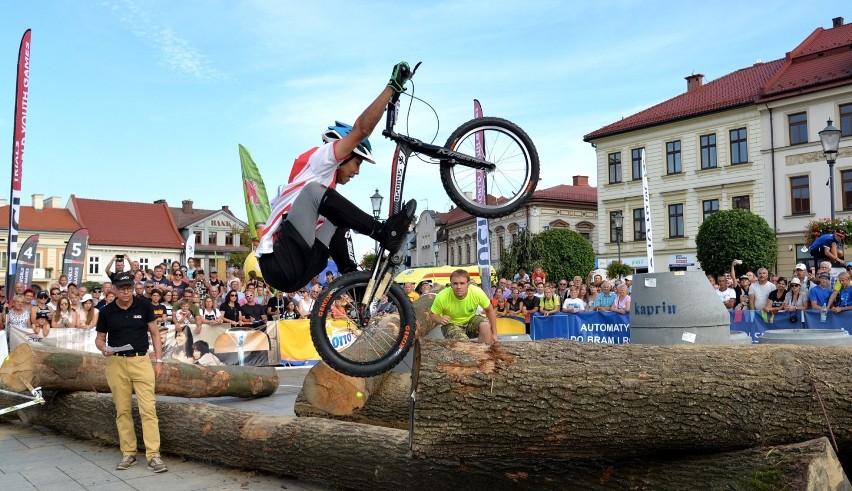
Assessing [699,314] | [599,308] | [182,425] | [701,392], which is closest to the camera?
[701,392]

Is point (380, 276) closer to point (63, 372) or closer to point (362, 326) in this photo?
point (362, 326)

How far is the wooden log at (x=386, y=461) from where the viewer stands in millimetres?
4168

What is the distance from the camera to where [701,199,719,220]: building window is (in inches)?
1687

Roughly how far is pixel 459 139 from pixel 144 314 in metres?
4.31

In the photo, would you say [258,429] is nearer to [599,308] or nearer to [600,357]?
[600,357]

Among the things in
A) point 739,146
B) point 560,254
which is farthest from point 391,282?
point 739,146

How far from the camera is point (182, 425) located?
7449 millimetres

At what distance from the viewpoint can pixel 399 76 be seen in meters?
5.36

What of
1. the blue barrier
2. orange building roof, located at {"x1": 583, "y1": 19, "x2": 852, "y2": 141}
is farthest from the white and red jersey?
orange building roof, located at {"x1": 583, "y1": 19, "x2": 852, "y2": 141}

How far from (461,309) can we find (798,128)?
37.1 m

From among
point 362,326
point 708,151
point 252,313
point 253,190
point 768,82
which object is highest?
point 768,82

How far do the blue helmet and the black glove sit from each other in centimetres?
53

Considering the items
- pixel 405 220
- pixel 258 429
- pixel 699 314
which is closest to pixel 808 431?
pixel 405 220

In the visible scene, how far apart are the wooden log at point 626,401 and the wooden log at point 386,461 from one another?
0.19m
